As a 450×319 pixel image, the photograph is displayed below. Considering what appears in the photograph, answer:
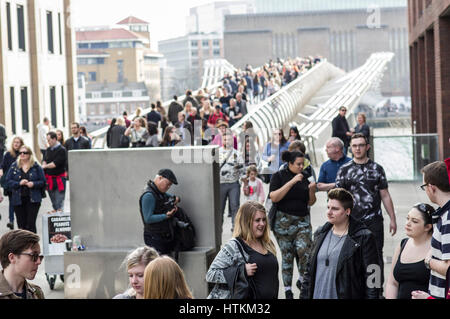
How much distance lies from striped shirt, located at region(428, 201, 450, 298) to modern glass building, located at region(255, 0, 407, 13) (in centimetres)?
15227

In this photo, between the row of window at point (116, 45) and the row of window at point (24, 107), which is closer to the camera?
the row of window at point (24, 107)

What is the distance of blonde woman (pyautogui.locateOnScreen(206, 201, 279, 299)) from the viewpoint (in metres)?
6.24

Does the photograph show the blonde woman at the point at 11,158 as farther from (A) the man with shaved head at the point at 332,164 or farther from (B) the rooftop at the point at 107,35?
→ (B) the rooftop at the point at 107,35

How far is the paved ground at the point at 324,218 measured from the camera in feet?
36.5

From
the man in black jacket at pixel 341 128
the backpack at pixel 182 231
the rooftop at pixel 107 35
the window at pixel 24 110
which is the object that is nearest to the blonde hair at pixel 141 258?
the backpack at pixel 182 231

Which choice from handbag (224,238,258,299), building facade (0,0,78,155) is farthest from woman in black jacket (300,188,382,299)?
building facade (0,0,78,155)

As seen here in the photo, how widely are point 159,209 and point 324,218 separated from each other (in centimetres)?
756

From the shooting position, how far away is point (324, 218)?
53.7 ft

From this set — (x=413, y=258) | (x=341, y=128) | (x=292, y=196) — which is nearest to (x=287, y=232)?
(x=292, y=196)

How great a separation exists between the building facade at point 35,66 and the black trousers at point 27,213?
1866 cm

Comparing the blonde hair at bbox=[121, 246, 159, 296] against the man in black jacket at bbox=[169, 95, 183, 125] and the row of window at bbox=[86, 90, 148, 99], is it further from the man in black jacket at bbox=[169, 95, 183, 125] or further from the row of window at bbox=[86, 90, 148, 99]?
the row of window at bbox=[86, 90, 148, 99]

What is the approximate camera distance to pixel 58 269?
36.0 ft

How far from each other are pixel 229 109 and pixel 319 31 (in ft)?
A: 389
